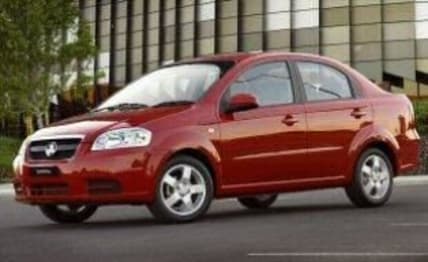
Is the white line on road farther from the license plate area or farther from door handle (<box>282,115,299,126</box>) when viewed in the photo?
the license plate area

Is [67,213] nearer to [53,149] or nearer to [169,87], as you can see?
[53,149]

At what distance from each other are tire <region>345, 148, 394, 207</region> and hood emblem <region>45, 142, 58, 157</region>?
10.3ft

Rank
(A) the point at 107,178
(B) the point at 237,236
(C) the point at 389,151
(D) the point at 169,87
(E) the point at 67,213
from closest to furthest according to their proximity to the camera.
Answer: (B) the point at 237,236, (A) the point at 107,178, (D) the point at 169,87, (E) the point at 67,213, (C) the point at 389,151

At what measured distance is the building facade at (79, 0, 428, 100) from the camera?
181ft

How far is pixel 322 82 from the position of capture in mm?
11586

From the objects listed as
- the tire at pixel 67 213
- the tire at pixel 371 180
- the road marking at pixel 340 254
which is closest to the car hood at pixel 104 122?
the tire at pixel 67 213

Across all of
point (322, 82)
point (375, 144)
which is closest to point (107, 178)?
point (322, 82)

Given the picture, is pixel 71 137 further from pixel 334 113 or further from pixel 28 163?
pixel 334 113

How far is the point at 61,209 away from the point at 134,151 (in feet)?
4.77

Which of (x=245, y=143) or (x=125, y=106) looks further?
(x=125, y=106)

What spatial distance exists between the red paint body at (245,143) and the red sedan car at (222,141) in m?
0.01

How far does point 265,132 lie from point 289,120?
343 millimetres

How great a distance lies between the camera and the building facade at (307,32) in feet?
181

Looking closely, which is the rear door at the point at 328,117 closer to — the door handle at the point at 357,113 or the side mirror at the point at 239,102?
the door handle at the point at 357,113
